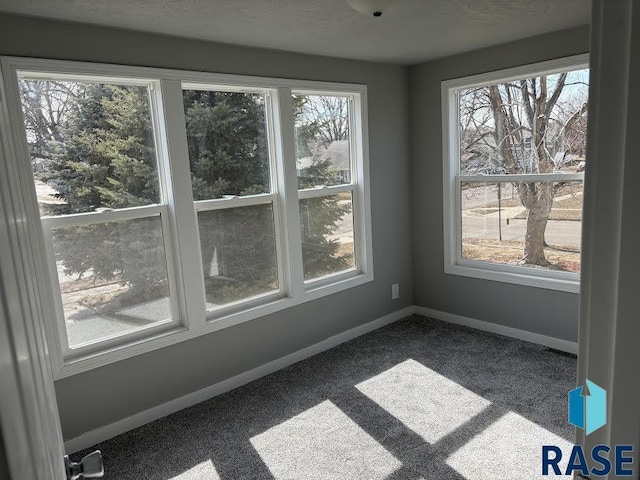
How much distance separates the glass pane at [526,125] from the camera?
326cm

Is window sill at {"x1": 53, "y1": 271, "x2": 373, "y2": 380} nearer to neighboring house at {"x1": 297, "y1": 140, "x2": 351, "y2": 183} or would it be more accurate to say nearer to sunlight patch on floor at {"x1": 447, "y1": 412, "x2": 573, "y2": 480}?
neighboring house at {"x1": 297, "y1": 140, "x2": 351, "y2": 183}

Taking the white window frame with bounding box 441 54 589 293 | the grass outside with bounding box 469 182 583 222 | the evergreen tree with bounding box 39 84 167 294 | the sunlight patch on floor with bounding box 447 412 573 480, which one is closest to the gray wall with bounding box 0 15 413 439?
the evergreen tree with bounding box 39 84 167 294

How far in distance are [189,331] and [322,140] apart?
172cm

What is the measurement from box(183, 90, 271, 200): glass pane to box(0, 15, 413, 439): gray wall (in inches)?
8.0

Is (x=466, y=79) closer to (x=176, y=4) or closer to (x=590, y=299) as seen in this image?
(x=176, y=4)

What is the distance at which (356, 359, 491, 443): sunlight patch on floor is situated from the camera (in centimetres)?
262

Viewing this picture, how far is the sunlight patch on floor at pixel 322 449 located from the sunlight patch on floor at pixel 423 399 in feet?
0.94

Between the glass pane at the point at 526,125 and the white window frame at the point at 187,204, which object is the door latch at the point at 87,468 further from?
the glass pane at the point at 526,125

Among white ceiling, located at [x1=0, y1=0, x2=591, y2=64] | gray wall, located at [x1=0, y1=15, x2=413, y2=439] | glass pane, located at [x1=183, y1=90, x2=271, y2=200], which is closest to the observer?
white ceiling, located at [x1=0, y1=0, x2=591, y2=64]

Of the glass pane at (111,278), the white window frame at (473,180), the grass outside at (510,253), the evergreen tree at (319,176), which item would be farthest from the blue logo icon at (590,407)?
the grass outside at (510,253)

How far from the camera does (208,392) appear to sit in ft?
9.97

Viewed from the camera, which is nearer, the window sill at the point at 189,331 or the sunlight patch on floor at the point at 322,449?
the sunlight patch on floor at the point at 322,449

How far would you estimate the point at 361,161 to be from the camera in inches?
149

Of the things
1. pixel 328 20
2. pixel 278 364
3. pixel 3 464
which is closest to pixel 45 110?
pixel 328 20
